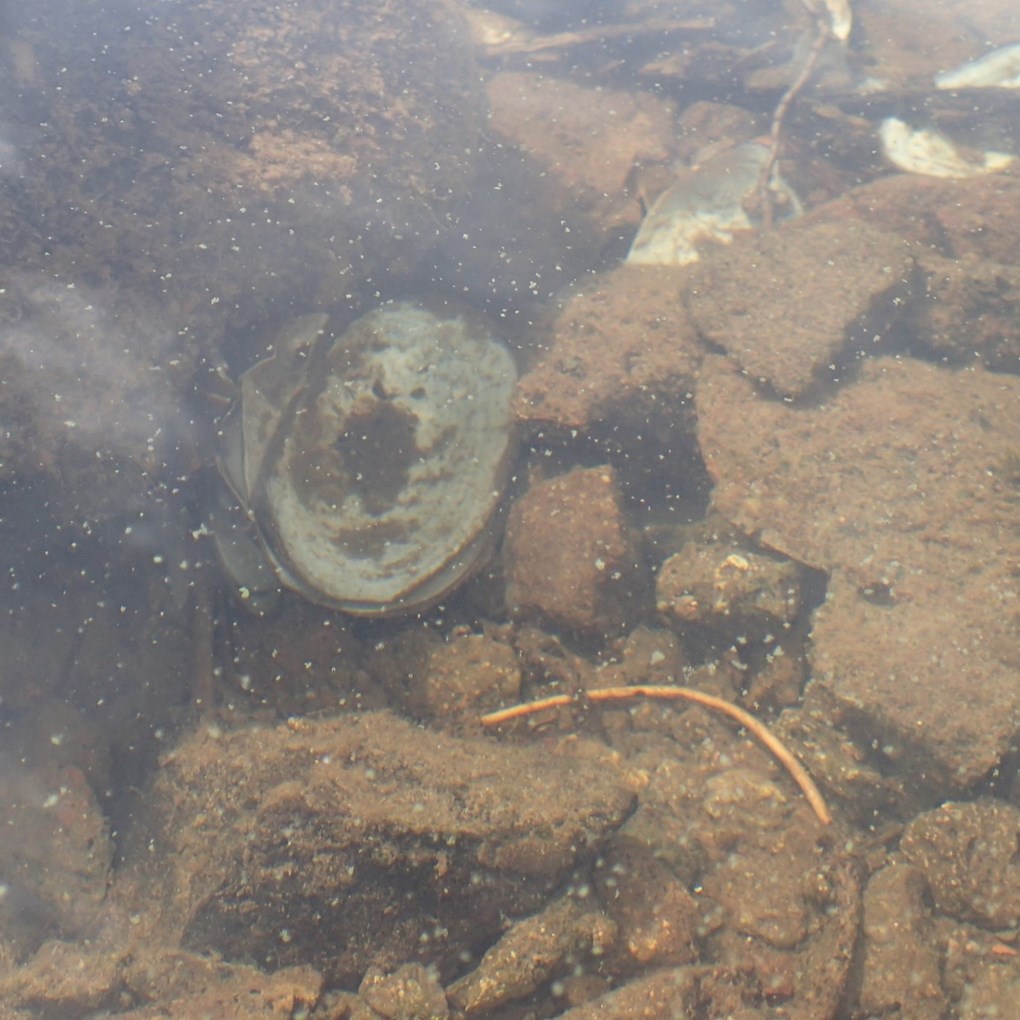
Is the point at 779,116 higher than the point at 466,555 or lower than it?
higher

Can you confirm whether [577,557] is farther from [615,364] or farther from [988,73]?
[988,73]

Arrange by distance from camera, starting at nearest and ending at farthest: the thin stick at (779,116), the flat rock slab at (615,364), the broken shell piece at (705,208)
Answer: the flat rock slab at (615,364) < the broken shell piece at (705,208) < the thin stick at (779,116)

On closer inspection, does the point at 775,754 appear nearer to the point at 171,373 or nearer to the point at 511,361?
the point at 511,361

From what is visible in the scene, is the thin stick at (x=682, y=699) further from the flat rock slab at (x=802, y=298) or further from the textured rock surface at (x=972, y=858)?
the flat rock slab at (x=802, y=298)

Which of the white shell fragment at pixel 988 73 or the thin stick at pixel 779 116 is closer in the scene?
the thin stick at pixel 779 116

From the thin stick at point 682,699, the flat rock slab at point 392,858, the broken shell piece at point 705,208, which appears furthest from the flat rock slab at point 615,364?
the flat rock slab at point 392,858

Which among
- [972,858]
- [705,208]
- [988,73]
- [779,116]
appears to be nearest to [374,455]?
[705,208]
